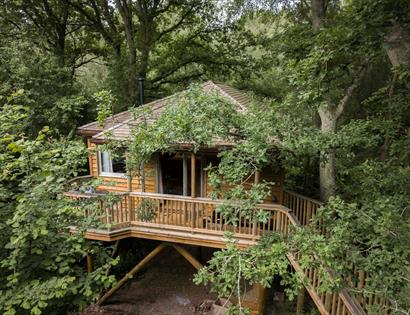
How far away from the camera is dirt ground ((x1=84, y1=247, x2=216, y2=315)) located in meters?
9.35

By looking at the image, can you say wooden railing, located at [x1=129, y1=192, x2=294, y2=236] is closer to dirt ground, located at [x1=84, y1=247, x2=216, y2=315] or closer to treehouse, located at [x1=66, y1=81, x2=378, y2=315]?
treehouse, located at [x1=66, y1=81, x2=378, y2=315]

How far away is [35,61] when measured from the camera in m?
12.2

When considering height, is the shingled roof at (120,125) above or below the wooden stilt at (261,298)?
above

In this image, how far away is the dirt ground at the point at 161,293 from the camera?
935 cm

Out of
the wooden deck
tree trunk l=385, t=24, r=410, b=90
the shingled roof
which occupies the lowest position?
the wooden deck

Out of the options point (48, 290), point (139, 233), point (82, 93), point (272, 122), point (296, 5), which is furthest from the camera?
point (82, 93)

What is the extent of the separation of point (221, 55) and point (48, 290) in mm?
14256

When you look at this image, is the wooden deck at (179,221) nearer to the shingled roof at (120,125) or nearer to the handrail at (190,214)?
the handrail at (190,214)

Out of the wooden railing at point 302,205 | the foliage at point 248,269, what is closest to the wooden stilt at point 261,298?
the wooden railing at point 302,205

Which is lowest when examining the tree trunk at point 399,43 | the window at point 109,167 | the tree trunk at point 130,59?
the window at point 109,167

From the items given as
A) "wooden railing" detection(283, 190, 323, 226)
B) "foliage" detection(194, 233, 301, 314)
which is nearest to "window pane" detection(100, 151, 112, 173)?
"wooden railing" detection(283, 190, 323, 226)

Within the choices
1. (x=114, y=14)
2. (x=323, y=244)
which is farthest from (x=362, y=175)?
(x=114, y=14)

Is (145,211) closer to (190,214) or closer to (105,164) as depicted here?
(190,214)

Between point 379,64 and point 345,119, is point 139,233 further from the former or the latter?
point 379,64
